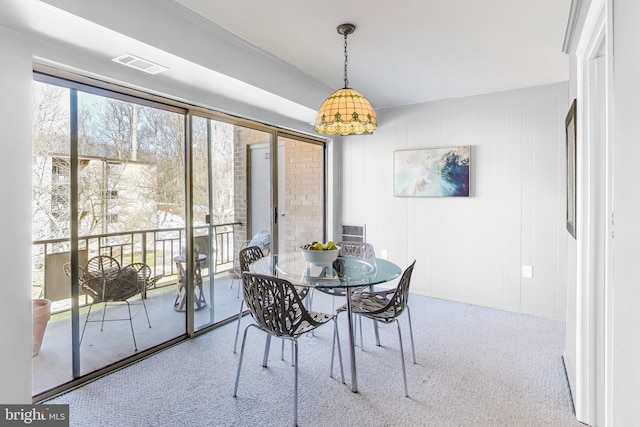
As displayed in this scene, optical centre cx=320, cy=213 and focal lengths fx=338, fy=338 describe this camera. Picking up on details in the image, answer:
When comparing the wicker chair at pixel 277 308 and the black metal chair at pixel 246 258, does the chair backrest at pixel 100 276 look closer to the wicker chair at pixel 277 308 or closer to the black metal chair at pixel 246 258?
the black metal chair at pixel 246 258

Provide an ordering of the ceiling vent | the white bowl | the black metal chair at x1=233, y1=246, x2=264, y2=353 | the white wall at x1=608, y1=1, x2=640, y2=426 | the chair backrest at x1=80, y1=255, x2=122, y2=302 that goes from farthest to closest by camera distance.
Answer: the black metal chair at x1=233, y1=246, x2=264, y2=353 < the white bowl < the chair backrest at x1=80, y1=255, x2=122, y2=302 < the ceiling vent < the white wall at x1=608, y1=1, x2=640, y2=426

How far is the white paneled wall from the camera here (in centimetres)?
353

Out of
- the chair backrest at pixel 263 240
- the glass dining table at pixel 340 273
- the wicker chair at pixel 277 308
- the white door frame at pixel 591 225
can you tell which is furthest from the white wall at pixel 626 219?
the chair backrest at pixel 263 240

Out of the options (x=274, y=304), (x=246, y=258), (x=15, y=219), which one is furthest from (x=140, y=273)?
(x=274, y=304)

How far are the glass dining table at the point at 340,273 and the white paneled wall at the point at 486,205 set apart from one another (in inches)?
66.5

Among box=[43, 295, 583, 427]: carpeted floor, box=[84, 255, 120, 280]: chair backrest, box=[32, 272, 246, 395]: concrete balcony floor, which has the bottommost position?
box=[43, 295, 583, 427]: carpeted floor

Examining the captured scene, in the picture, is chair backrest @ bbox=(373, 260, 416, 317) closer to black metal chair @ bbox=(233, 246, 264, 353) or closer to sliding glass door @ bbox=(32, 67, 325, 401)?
black metal chair @ bbox=(233, 246, 264, 353)

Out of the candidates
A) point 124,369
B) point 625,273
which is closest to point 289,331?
point 124,369

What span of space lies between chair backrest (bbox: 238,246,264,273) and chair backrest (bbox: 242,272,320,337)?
2.78ft

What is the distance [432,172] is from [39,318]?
3923 millimetres

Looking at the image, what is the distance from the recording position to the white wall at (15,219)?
5.99ft

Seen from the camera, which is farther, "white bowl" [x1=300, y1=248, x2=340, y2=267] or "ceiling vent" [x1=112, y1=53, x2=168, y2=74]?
"white bowl" [x1=300, y1=248, x2=340, y2=267]

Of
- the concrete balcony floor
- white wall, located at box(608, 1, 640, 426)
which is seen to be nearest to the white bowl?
the concrete balcony floor

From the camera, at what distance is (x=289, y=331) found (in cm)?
203
